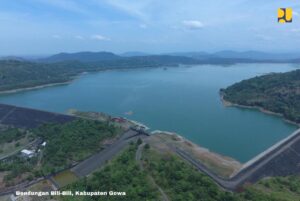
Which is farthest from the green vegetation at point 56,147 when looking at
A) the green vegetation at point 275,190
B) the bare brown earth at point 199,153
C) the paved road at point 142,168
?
the green vegetation at point 275,190

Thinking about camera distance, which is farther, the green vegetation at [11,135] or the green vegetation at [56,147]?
the green vegetation at [11,135]

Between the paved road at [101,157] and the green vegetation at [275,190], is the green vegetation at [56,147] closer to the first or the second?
the paved road at [101,157]

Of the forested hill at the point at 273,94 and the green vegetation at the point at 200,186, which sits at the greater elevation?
the forested hill at the point at 273,94

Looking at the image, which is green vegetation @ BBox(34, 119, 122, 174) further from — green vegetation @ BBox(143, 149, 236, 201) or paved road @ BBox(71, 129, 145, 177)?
green vegetation @ BBox(143, 149, 236, 201)

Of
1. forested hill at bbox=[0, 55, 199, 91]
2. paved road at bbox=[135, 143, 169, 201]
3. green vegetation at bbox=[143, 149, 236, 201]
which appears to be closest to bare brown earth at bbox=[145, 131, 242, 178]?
paved road at bbox=[135, 143, 169, 201]

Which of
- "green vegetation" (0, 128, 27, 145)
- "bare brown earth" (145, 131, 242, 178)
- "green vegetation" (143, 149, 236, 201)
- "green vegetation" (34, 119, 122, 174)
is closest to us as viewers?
"green vegetation" (143, 149, 236, 201)

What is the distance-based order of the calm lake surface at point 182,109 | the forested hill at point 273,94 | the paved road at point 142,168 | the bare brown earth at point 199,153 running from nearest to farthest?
the paved road at point 142,168 → the bare brown earth at point 199,153 → the calm lake surface at point 182,109 → the forested hill at point 273,94
